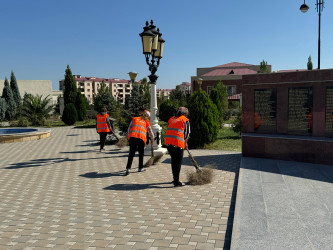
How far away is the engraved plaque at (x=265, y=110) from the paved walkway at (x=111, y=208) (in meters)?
1.47

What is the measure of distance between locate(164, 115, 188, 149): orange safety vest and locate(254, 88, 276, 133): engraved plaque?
355 cm

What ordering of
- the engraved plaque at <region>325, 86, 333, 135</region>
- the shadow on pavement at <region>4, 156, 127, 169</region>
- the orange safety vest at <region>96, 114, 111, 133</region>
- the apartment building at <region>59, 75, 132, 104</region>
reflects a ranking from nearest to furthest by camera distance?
the engraved plaque at <region>325, 86, 333, 135</region>
the shadow on pavement at <region>4, 156, 127, 169</region>
the orange safety vest at <region>96, 114, 111, 133</region>
the apartment building at <region>59, 75, 132, 104</region>

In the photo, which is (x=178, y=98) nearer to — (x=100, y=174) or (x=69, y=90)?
(x=69, y=90)

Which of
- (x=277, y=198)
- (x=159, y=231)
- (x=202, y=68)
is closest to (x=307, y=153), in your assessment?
(x=277, y=198)

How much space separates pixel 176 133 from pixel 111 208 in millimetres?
2017

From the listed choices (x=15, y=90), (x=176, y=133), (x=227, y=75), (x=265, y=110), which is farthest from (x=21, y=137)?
(x=227, y=75)

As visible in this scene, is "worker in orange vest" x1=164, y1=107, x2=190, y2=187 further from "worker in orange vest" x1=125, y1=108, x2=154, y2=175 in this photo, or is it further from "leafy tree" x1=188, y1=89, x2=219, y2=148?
"leafy tree" x1=188, y1=89, x2=219, y2=148

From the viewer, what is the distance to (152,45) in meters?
9.51

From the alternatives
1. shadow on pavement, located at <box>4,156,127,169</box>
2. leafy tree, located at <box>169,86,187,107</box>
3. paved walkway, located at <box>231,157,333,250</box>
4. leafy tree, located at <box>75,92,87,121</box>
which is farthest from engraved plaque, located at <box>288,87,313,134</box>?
leafy tree, located at <box>75,92,87,121</box>

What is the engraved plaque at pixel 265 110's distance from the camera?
28.0ft

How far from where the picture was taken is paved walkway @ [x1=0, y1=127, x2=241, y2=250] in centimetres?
367

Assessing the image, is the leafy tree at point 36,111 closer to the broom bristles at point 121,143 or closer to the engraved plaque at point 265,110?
the broom bristles at point 121,143

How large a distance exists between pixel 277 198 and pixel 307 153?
349 cm

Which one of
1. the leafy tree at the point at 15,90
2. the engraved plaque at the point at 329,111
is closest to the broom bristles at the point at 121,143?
the engraved plaque at the point at 329,111
